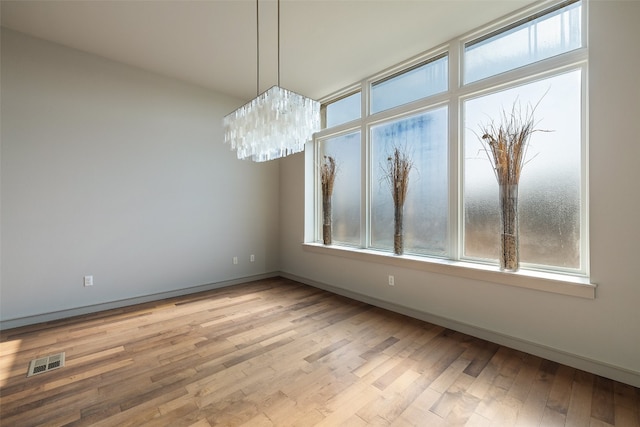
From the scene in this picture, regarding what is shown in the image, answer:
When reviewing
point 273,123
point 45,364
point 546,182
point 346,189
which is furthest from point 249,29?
point 45,364

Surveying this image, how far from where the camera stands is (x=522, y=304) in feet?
7.73

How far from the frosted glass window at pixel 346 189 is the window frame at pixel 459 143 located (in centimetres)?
16

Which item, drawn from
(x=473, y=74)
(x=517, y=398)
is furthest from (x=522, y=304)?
(x=473, y=74)

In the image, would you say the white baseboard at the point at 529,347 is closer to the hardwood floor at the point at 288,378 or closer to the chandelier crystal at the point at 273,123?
the hardwood floor at the point at 288,378

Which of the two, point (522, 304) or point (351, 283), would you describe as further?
point (351, 283)

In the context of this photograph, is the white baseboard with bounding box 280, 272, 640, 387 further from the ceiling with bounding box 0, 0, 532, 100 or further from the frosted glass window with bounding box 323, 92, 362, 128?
the ceiling with bounding box 0, 0, 532, 100

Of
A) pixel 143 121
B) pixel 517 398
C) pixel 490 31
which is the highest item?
pixel 490 31

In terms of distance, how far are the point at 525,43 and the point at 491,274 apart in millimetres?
2158

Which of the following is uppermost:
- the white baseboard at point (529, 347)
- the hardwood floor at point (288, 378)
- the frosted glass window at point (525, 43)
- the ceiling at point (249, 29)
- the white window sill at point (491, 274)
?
the ceiling at point (249, 29)

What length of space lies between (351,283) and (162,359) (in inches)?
91.3

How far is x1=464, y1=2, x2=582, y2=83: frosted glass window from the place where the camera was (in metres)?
2.30

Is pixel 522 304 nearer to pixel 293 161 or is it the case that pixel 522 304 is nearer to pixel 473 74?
pixel 473 74

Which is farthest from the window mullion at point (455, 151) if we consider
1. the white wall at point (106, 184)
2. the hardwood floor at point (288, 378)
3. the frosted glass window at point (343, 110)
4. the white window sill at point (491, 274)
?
the white wall at point (106, 184)

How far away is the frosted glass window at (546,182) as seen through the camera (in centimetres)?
229
